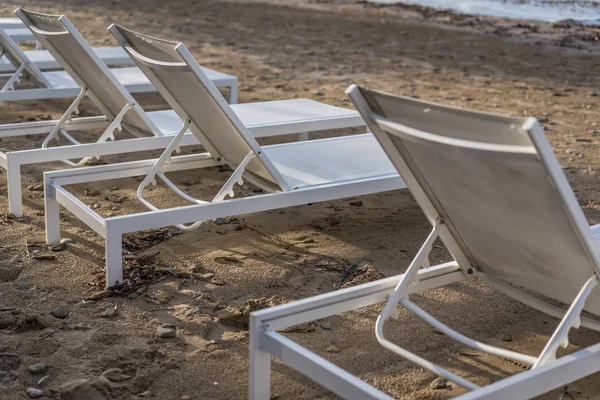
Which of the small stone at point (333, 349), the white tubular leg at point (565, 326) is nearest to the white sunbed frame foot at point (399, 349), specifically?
the white tubular leg at point (565, 326)

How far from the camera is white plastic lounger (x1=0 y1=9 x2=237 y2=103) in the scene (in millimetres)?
4395

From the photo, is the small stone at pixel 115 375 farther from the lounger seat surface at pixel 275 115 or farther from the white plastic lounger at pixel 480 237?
the lounger seat surface at pixel 275 115

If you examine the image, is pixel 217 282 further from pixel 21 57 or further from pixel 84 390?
pixel 21 57

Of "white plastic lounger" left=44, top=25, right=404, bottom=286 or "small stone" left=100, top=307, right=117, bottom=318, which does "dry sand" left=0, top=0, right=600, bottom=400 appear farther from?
"white plastic lounger" left=44, top=25, right=404, bottom=286

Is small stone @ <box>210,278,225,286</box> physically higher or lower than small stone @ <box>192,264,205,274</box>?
higher

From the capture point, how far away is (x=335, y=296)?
2492mm

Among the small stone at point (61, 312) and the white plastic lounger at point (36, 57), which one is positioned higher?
the white plastic lounger at point (36, 57)

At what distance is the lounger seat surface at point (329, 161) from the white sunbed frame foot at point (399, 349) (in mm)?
1124

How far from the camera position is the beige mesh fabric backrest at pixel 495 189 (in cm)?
211

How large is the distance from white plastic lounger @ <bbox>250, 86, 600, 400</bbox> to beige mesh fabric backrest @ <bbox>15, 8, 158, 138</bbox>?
2102 millimetres

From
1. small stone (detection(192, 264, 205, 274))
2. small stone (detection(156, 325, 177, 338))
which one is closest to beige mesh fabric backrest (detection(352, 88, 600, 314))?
small stone (detection(156, 325, 177, 338))

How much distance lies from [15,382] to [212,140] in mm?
1732

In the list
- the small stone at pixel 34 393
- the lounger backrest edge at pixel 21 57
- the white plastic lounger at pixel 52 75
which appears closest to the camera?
the small stone at pixel 34 393

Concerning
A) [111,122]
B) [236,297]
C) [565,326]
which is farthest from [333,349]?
[111,122]
